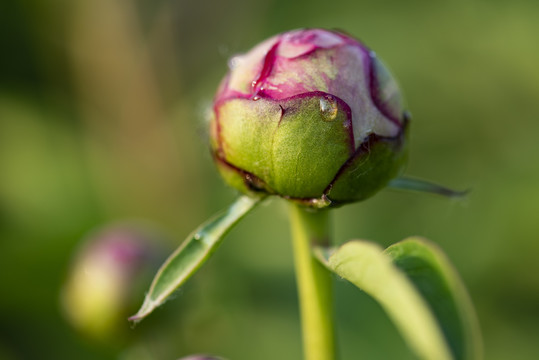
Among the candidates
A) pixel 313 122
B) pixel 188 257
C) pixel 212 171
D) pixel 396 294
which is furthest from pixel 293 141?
pixel 212 171

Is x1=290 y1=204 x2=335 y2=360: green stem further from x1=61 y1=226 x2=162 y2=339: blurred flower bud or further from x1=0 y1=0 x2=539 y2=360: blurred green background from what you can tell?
x1=61 y1=226 x2=162 y2=339: blurred flower bud

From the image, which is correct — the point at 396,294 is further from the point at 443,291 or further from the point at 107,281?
the point at 107,281

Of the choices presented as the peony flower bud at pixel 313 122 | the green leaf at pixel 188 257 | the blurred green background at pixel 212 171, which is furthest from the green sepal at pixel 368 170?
the blurred green background at pixel 212 171

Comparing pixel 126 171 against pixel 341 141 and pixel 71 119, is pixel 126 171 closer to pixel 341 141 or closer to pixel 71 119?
pixel 71 119

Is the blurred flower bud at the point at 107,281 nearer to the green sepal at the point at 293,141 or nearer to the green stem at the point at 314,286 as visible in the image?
the green stem at the point at 314,286

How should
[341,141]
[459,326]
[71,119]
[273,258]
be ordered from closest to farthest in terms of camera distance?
[459,326]
[341,141]
[273,258]
[71,119]


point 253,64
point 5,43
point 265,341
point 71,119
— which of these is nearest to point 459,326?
point 253,64
